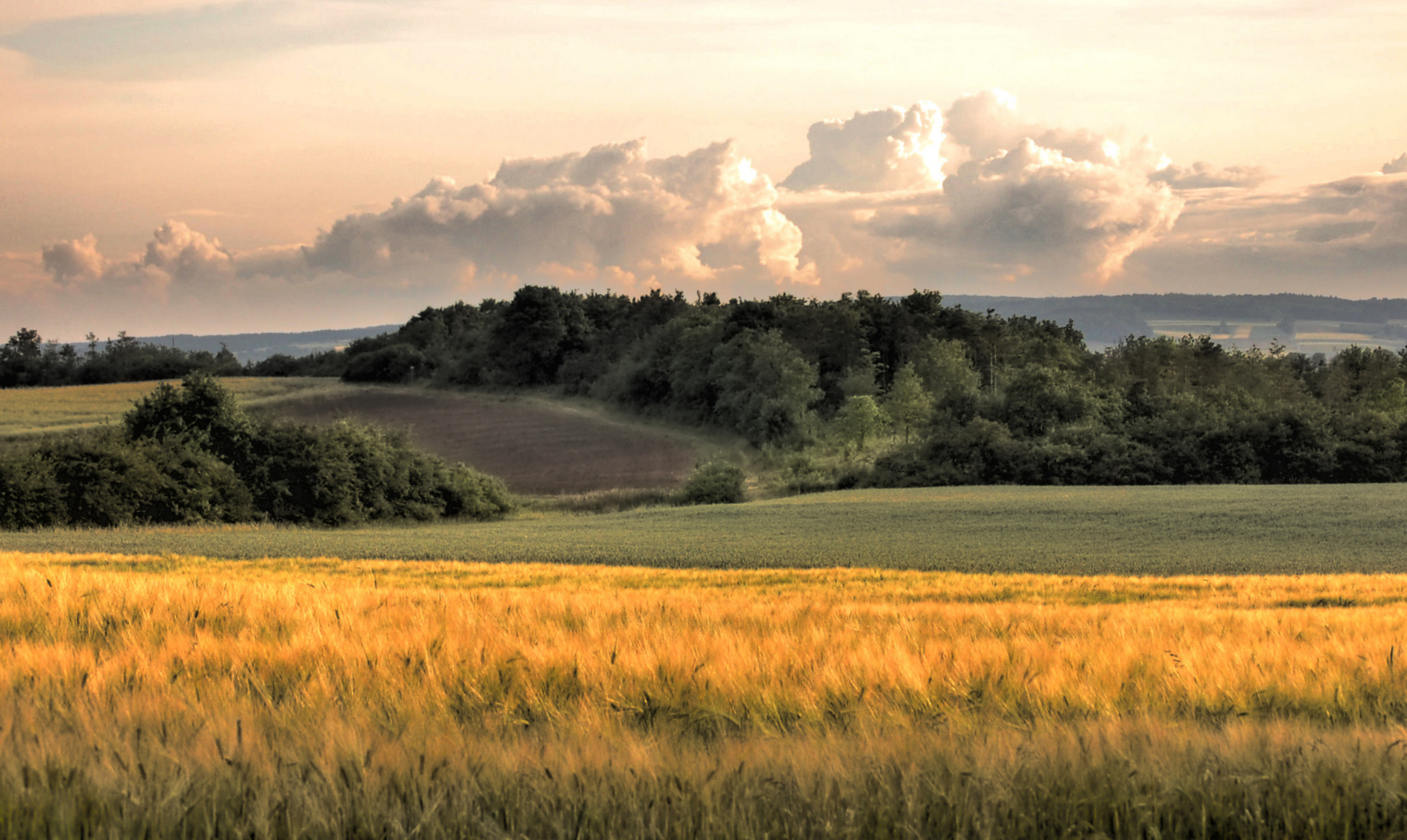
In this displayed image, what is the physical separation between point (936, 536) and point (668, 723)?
33752 mm

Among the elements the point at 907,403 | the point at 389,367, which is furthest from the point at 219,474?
the point at 389,367

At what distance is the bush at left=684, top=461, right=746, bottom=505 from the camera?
5978cm

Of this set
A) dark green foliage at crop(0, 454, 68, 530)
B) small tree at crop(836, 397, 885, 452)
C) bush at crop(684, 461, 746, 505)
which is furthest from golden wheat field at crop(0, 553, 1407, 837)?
small tree at crop(836, 397, 885, 452)

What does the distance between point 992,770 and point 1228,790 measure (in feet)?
2.53

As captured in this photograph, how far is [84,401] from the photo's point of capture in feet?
259

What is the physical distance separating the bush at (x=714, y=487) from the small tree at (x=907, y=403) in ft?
69.0

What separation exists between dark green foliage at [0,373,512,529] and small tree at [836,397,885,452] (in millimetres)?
30670

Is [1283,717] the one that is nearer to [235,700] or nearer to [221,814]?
[221,814]

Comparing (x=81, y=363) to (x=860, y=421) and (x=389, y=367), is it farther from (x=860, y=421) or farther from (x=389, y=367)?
(x=860, y=421)

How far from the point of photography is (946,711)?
14.5ft

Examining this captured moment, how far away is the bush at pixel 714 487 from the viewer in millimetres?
59781

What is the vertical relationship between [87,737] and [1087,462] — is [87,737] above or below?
above

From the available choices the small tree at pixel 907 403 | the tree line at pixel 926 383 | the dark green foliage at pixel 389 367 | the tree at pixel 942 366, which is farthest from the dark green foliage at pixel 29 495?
the dark green foliage at pixel 389 367

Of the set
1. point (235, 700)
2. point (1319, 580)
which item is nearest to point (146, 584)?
point (235, 700)
